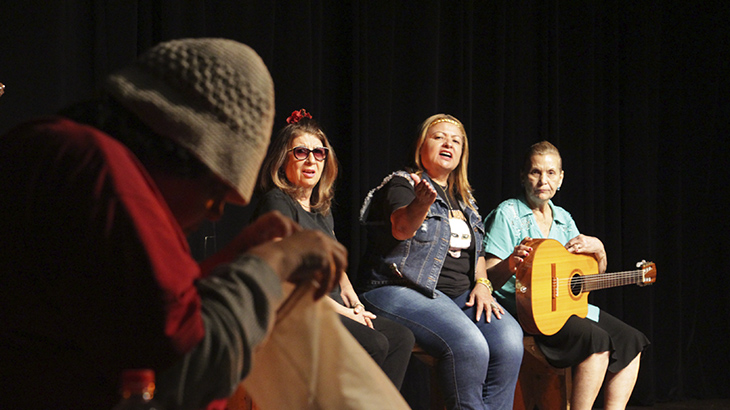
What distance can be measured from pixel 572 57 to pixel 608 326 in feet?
7.46

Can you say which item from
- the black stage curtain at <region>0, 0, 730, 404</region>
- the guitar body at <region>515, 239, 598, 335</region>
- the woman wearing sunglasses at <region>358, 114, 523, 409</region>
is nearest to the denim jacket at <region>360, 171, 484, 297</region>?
the woman wearing sunglasses at <region>358, 114, 523, 409</region>

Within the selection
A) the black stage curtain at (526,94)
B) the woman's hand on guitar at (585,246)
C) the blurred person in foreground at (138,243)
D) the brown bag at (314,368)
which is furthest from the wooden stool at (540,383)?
the blurred person in foreground at (138,243)

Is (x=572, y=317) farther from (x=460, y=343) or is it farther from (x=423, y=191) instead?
(x=423, y=191)

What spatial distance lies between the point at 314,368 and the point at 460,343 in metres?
1.76

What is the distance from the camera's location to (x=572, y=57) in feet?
15.9

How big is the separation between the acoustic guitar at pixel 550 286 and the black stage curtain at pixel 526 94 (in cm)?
97

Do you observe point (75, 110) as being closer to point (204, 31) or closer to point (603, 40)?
point (204, 31)

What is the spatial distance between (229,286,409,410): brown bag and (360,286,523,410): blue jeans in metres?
1.68

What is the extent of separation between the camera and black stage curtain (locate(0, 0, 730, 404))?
9.64 ft

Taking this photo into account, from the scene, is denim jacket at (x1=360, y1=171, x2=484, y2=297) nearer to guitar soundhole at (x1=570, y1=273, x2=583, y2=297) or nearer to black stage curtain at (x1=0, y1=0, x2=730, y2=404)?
black stage curtain at (x1=0, y1=0, x2=730, y2=404)

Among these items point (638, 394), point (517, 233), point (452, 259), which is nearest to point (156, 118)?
point (452, 259)

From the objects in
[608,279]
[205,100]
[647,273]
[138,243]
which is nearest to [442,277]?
[608,279]

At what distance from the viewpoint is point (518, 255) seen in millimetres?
3219

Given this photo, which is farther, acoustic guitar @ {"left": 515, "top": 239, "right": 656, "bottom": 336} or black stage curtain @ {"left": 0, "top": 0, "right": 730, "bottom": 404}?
acoustic guitar @ {"left": 515, "top": 239, "right": 656, "bottom": 336}
